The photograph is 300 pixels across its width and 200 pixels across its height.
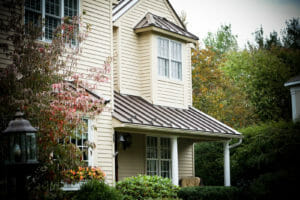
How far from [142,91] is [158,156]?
2.65m

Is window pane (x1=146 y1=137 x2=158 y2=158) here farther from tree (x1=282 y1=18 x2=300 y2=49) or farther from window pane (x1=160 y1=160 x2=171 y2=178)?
tree (x1=282 y1=18 x2=300 y2=49)

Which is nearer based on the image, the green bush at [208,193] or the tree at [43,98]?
the tree at [43,98]

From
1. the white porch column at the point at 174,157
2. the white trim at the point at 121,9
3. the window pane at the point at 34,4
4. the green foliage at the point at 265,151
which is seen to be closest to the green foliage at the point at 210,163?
the green foliage at the point at 265,151

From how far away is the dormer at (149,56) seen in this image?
1609 cm

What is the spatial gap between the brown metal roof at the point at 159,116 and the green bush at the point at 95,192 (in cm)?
261

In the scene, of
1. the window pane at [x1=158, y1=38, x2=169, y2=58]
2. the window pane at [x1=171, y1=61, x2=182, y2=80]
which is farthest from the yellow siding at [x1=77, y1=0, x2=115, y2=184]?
the window pane at [x1=171, y1=61, x2=182, y2=80]

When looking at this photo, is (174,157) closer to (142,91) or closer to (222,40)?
(142,91)

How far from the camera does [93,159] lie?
12.5m

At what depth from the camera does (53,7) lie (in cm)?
1238

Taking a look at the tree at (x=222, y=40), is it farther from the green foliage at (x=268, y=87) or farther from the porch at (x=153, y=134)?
the porch at (x=153, y=134)

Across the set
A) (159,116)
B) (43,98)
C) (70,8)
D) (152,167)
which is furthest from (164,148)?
(43,98)

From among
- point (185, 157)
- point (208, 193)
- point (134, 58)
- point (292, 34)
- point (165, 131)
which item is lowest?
point (208, 193)

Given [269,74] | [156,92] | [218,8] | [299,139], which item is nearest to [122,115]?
[156,92]

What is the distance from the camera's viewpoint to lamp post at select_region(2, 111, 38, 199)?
7.95 meters
